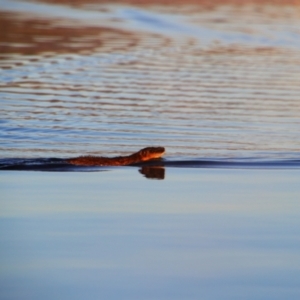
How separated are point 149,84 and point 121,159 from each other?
8411mm

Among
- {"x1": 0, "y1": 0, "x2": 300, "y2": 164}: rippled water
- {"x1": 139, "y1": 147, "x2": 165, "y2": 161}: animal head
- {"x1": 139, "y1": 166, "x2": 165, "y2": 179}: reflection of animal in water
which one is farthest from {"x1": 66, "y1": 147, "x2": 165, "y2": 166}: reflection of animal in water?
{"x1": 0, "y1": 0, "x2": 300, "y2": 164}: rippled water

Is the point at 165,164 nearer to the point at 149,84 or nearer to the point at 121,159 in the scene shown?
the point at 121,159

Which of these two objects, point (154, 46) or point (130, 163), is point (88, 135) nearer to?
point (130, 163)

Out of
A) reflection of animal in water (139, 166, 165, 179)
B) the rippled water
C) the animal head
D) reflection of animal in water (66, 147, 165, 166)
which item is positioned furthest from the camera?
the rippled water

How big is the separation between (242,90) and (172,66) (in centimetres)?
401

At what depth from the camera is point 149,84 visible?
21.5m

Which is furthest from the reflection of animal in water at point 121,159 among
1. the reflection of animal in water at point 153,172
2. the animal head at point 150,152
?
the reflection of animal in water at point 153,172

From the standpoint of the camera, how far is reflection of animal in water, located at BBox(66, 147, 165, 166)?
1305cm

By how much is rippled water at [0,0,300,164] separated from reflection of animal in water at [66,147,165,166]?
2.69 ft

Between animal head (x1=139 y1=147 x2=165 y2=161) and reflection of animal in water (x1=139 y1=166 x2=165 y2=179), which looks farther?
animal head (x1=139 y1=147 x2=165 y2=161)

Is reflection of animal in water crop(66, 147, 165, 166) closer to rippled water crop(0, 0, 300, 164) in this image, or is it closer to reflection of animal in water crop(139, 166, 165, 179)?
reflection of animal in water crop(139, 166, 165, 179)

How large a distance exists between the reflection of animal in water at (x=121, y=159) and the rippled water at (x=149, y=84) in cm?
82

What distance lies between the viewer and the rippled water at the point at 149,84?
15.2 metres

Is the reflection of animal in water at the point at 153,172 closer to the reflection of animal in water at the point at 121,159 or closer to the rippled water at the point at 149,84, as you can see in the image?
the reflection of animal in water at the point at 121,159
